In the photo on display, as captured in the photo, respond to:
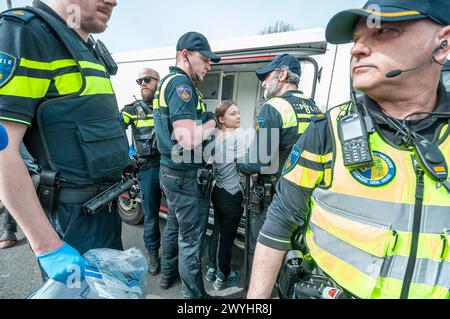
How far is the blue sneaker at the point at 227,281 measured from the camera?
2.45 m

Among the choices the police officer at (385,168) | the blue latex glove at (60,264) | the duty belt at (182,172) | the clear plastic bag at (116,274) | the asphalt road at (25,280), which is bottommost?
the asphalt road at (25,280)

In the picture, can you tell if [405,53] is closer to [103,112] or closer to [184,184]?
[103,112]

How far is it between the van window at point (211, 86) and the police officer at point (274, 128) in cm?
280

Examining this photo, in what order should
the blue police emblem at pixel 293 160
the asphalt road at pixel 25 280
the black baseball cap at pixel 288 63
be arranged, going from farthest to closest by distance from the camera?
the asphalt road at pixel 25 280, the black baseball cap at pixel 288 63, the blue police emblem at pixel 293 160

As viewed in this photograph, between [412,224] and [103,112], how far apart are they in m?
1.36

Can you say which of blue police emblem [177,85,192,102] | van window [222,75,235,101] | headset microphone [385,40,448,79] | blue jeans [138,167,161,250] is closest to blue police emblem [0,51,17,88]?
blue police emblem [177,85,192,102]

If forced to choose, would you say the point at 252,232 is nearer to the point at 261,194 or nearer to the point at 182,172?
the point at 261,194

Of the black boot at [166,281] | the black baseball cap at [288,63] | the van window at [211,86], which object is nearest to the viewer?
the black baseball cap at [288,63]

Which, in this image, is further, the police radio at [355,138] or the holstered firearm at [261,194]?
the holstered firearm at [261,194]

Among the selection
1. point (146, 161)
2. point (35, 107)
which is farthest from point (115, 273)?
point (146, 161)

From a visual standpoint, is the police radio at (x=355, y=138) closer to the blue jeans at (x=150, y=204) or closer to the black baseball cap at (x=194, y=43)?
the black baseball cap at (x=194, y=43)

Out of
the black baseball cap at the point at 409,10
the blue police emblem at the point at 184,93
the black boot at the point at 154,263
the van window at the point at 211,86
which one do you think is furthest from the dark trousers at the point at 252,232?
the van window at the point at 211,86

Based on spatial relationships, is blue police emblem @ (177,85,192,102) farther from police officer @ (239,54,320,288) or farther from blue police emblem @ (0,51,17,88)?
blue police emblem @ (0,51,17,88)
